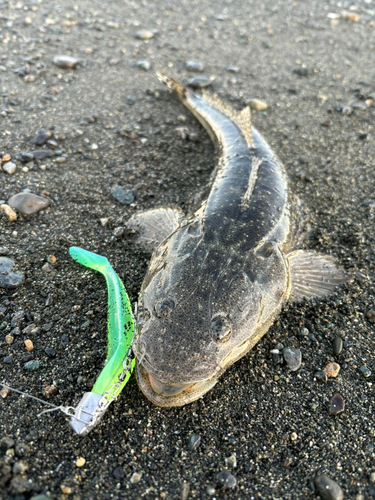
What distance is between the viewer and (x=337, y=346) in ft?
12.3

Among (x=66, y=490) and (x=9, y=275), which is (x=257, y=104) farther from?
(x=66, y=490)

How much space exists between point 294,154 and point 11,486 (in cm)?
533

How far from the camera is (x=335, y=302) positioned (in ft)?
13.7

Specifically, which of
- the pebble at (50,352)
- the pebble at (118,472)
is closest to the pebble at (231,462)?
the pebble at (118,472)

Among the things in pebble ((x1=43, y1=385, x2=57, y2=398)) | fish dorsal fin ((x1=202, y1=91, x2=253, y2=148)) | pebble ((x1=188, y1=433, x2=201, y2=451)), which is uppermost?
fish dorsal fin ((x1=202, y1=91, x2=253, y2=148))

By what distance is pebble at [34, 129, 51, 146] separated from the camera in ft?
18.0

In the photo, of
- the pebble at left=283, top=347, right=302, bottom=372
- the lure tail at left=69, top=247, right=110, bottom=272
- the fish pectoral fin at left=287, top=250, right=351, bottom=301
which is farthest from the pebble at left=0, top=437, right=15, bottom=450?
the fish pectoral fin at left=287, top=250, right=351, bottom=301

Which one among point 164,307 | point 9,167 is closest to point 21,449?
point 164,307

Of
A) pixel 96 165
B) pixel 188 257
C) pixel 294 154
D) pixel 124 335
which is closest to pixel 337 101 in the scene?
pixel 294 154

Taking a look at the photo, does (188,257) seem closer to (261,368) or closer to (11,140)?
(261,368)

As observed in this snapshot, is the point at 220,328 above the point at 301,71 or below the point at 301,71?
below

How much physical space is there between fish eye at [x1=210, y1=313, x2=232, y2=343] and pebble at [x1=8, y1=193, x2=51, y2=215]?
2.67 metres

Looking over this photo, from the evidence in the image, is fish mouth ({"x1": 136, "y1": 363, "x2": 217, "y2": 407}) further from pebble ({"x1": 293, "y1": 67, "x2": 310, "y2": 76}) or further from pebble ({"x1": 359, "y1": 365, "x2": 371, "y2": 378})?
pebble ({"x1": 293, "y1": 67, "x2": 310, "y2": 76})

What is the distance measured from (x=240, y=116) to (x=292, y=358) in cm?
363
